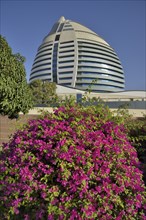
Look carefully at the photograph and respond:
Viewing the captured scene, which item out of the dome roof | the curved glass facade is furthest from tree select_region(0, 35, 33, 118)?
the dome roof

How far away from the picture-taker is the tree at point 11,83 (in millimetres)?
7051

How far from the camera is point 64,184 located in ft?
8.47

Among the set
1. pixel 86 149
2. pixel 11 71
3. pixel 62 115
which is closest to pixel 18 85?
pixel 11 71

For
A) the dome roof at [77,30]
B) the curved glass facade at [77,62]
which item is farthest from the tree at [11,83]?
the dome roof at [77,30]

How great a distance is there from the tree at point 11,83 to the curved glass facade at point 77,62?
273 ft

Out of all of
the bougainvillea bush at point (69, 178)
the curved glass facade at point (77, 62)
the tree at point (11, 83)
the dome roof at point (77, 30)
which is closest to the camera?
the bougainvillea bush at point (69, 178)

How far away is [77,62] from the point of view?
9488 cm

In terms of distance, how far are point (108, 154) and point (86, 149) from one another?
303 mm

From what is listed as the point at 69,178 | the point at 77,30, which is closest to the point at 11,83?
the point at 69,178

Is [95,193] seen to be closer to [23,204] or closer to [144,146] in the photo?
[23,204]

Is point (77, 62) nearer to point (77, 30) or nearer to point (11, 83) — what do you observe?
point (77, 30)

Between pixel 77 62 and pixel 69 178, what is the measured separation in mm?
94820

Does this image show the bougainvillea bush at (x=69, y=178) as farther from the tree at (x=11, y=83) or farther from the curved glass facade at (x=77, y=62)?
the curved glass facade at (x=77, y=62)

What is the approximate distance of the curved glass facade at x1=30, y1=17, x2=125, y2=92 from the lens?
94188 millimetres
